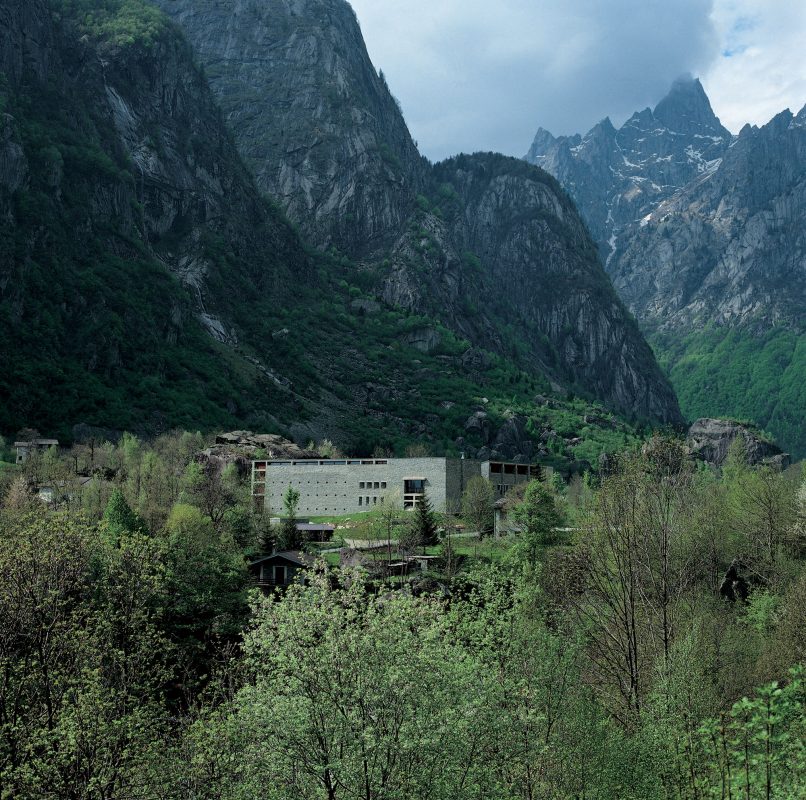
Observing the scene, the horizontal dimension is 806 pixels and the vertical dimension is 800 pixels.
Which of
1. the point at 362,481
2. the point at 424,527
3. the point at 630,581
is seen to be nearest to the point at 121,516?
the point at 424,527

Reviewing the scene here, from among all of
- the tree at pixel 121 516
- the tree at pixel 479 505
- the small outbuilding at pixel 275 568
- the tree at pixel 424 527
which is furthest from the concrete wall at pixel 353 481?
the tree at pixel 121 516

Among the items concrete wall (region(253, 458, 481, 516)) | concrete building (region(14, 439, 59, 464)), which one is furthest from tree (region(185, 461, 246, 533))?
concrete building (region(14, 439, 59, 464))

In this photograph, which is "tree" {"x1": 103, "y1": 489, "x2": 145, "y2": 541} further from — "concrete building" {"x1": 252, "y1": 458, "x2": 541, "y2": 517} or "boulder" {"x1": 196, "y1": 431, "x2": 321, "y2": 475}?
"boulder" {"x1": 196, "y1": 431, "x2": 321, "y2": 475}

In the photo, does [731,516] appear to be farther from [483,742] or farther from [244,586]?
[483,742]

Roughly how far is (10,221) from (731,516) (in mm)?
178878

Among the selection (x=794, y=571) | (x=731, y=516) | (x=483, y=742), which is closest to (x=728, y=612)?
(x=794, y=571)

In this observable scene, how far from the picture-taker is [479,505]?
128000 millimetres

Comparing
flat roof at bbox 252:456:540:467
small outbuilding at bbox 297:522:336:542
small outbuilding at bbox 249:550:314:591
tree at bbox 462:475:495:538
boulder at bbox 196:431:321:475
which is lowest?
small outbuilding at bbox 249:550:314:591

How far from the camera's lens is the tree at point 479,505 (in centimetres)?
12412

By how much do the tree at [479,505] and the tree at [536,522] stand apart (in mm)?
19808

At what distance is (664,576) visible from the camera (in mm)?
47094

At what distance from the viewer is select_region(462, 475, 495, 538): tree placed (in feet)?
407

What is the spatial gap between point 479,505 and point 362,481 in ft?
78.1

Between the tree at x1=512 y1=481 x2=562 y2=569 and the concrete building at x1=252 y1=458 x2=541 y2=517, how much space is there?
3562cm
